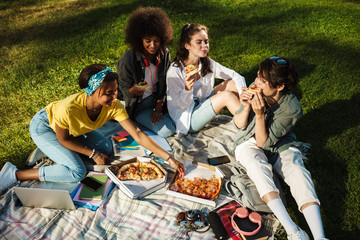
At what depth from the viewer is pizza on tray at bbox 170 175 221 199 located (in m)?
3.33

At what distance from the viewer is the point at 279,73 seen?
3.30 meters

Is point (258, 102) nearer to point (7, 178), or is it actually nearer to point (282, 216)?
point (282, 216)

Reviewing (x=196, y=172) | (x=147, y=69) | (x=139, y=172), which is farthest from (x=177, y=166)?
(x=147, y=69)

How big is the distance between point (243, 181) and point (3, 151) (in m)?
3.45

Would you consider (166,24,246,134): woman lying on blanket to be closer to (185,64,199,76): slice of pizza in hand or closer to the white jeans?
(185,64,199,76): slice of pizza in hand

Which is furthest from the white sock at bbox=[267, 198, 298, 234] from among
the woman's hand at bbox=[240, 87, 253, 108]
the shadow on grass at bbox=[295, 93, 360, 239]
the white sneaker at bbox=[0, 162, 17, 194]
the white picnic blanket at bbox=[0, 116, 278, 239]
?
the white sneaker at bbox=[0, 162, 17, 194]

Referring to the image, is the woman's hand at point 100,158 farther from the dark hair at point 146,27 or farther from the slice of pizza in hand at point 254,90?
the slice of pizza in hand at point 254,90

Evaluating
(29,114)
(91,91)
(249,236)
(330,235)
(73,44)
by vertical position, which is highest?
(91,91)

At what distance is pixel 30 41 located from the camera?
8.05 metres

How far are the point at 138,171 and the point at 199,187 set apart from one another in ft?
2.56

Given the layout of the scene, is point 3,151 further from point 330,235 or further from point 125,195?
point 330,235

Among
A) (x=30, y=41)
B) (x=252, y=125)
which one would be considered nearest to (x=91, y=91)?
(x=252, y=125)

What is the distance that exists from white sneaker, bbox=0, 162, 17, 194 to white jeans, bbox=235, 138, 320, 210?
2.80m

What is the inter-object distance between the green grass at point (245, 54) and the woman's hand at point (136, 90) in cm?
179
